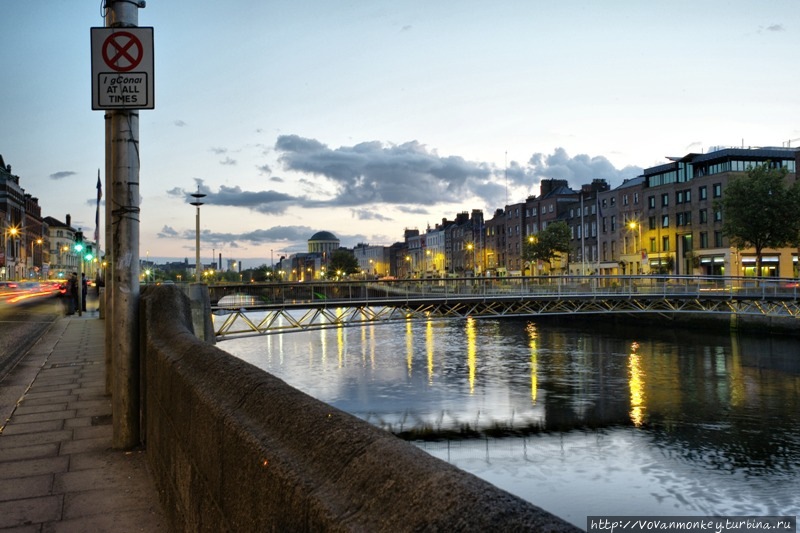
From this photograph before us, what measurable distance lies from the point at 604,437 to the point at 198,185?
26742mm

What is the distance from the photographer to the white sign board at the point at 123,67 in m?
7.89

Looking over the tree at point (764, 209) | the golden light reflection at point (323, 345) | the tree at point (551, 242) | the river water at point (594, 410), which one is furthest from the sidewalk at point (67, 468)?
the tree at point (551, 242)

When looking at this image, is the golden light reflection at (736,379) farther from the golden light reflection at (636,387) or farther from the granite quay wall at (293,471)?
the granite quay wall at (293,471)

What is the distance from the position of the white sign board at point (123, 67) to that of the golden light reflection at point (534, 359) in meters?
26.2

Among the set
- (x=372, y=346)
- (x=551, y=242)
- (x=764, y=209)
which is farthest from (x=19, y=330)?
(x=551, y=242)

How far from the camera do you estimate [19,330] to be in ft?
90.1

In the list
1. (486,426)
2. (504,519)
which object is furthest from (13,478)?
(486,426)

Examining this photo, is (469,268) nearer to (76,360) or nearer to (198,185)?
(198,185)

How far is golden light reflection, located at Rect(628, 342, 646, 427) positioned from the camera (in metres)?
28.7

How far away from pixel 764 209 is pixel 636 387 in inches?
1291

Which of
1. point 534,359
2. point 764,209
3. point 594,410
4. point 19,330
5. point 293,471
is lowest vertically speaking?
point 594,410

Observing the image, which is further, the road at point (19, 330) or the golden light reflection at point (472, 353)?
the golden light reflection at point (472, 353)

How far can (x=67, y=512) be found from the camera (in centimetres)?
595

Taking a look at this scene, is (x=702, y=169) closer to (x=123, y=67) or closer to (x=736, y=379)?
(x=736, y=379)
